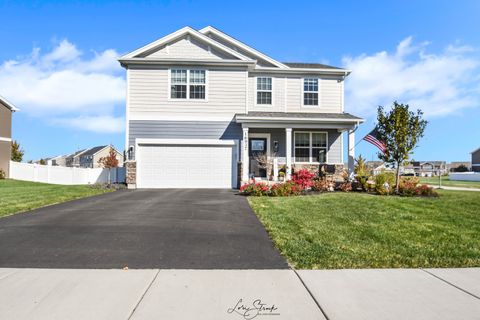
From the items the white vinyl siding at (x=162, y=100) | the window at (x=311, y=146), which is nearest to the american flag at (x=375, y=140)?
the window at (x=311, y=146)

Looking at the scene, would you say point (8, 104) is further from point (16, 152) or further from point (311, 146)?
point (311, 146)

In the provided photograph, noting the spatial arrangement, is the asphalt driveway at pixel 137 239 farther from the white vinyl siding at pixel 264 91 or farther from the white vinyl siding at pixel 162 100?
the white vinyl siding at pixel 264 91

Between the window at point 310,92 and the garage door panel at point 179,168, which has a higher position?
the window at point 310,92

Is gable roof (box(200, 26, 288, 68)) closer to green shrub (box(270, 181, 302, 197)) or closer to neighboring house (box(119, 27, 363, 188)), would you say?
neighboring house (box(119, 27, 363, 188))

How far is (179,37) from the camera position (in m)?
17.8

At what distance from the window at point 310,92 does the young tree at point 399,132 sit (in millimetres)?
5491

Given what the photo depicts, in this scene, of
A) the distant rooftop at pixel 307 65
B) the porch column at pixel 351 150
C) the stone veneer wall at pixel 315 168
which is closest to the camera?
the porch column at pixel 351 150

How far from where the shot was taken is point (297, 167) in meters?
18.6

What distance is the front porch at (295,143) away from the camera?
56.2 feet

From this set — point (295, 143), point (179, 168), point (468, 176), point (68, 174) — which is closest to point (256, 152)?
point (295, 143)
